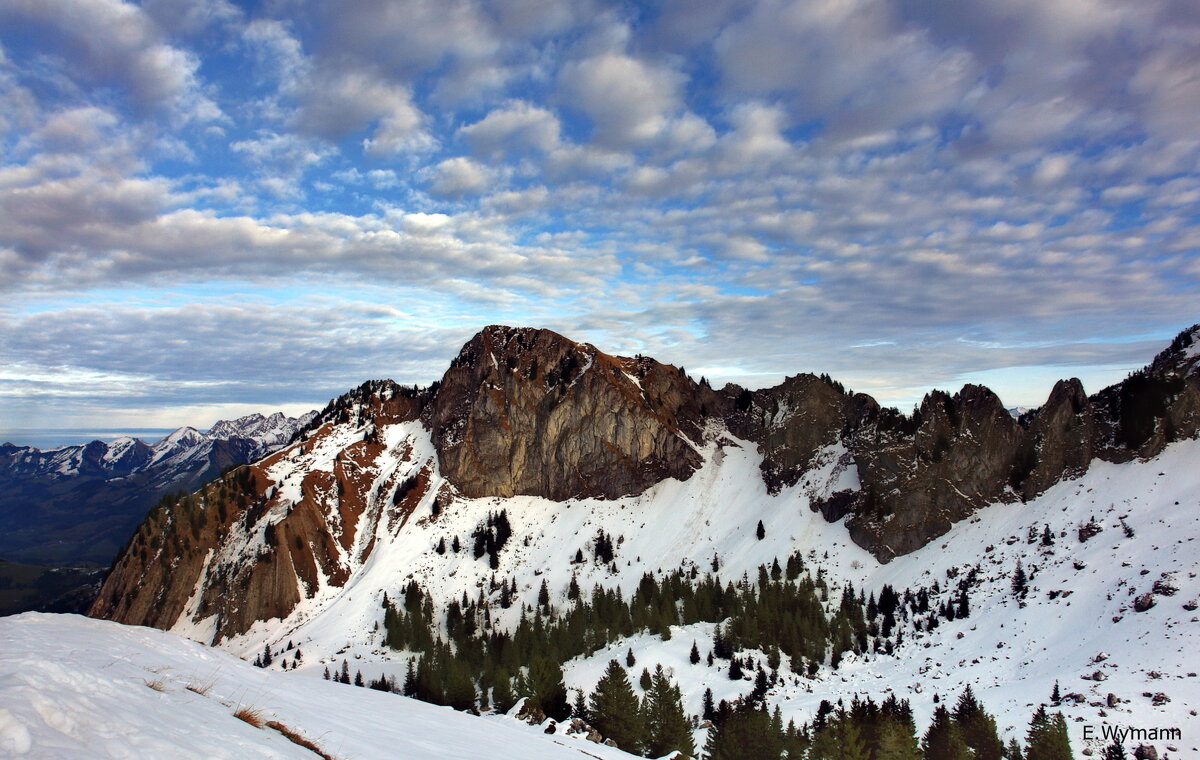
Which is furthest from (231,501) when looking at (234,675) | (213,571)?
(234,675)

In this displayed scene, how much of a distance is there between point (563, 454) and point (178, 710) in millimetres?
155004

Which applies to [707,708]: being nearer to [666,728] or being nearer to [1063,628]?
[666,728]

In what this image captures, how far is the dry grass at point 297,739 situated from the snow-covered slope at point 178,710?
105mm

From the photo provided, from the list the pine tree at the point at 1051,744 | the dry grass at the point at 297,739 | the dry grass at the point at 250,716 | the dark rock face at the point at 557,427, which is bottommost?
the pine tree at the point at 1051,744

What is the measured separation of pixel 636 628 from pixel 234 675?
93059 mm

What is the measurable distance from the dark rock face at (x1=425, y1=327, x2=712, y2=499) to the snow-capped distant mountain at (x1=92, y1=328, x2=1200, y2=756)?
2.17ft

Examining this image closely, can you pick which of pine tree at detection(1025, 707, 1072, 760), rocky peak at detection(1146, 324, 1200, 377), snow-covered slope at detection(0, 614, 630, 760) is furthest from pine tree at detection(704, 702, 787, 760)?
rocky peak at detection(1146, 324, 1200, 377)

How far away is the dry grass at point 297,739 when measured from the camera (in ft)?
35.2

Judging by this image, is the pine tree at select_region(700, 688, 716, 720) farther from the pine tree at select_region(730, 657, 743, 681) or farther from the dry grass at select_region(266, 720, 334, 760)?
the dry grass at select_region(266, 720, 334, 760)

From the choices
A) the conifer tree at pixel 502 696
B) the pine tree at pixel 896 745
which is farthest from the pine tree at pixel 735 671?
the pine tree at pixel 896 745

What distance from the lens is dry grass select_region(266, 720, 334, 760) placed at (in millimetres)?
10719

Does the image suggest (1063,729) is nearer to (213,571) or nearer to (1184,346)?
(1184,346)

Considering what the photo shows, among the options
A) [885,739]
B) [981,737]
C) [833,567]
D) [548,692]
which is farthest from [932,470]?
[548,692]

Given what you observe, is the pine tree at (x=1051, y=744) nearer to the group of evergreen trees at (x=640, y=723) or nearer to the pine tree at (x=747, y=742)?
the pine tree at (x=747, y=742)
